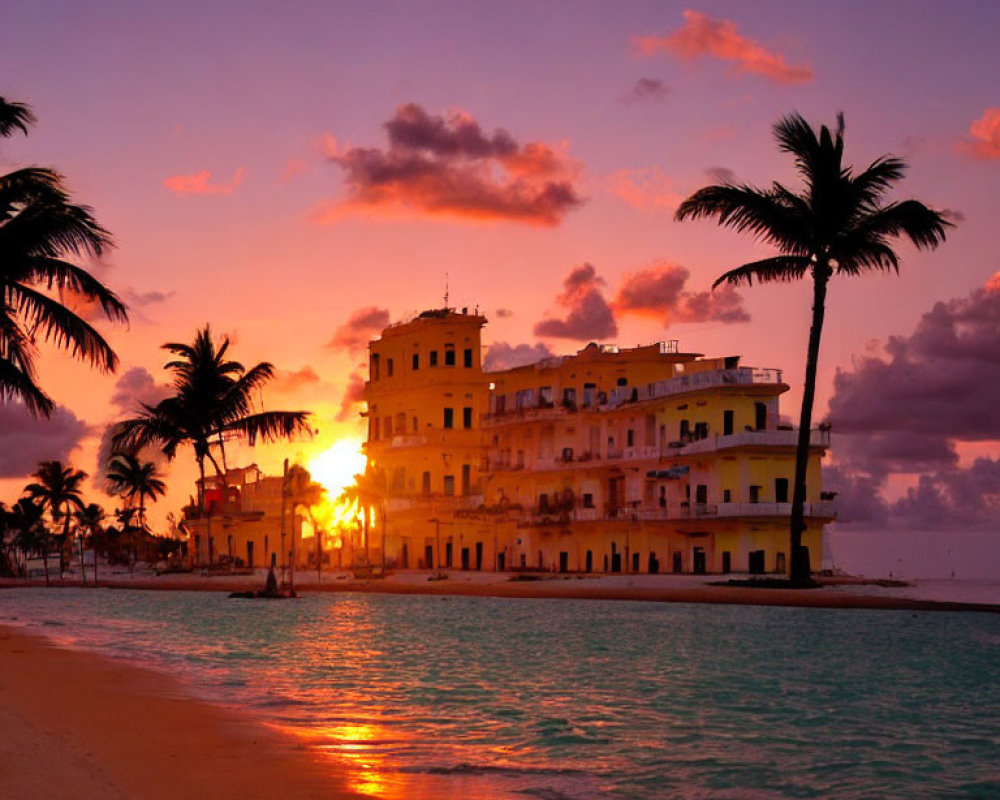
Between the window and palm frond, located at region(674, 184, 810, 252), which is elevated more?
palm frond, located at region(674, 184, 810, 252)

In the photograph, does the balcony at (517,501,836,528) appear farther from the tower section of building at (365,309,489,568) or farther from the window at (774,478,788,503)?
the tower section of building at (365,309,489,568)

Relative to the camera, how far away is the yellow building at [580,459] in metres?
72.6

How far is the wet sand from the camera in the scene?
35.0 ft

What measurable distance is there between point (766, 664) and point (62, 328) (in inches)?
647

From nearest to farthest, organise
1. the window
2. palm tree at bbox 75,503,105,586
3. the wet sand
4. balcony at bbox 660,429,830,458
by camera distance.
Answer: the wet sand
balcony at bbox 660,429,830,458
the window
palm tree at bbox 75,503,105,586

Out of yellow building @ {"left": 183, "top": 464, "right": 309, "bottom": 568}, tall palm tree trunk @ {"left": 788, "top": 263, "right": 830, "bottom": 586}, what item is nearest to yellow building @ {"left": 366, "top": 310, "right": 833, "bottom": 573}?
yellow building @ {"left": 183, "top": 464, "right": 309, "bottom": 568}

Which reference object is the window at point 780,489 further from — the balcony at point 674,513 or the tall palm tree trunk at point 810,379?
the tall palm tree trunk at point 810,379

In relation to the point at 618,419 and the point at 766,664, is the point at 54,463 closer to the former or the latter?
the point at 618,419

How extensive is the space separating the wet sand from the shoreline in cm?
3331

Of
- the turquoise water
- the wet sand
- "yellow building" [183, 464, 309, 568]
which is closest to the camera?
the wet sand

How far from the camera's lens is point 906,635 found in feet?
122

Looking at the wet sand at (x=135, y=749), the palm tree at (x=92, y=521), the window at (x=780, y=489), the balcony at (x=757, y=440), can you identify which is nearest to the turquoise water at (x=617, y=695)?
the wet sand at (x=135, y=749)

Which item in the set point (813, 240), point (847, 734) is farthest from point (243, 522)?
point (847, 734)

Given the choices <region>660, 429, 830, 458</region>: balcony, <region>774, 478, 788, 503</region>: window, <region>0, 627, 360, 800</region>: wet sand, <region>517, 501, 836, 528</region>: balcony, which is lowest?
<region>0, 627, 360, 800</region>: wet sand
